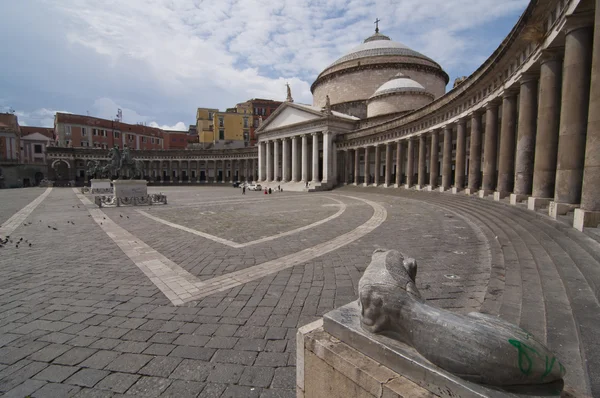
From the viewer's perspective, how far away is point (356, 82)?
Answer: 47.4 meters

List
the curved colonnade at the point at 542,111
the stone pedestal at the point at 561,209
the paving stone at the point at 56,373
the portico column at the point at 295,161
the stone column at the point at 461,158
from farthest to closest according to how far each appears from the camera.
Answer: the portico column at the point at 295,161, the stone column at the point at 461,158, the stone pedestal at the point at 561,209, the curved colonnade at the point at 542,111, the paving stone at the point at 56,373

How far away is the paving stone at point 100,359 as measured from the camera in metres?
3.23

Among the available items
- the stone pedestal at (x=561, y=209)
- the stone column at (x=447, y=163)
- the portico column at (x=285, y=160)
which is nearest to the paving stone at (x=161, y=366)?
the stone pedestal at (x=561, y=209)

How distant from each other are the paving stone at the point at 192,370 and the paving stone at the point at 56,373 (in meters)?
1.16

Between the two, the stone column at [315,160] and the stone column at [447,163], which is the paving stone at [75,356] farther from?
the stone column at [315,160]

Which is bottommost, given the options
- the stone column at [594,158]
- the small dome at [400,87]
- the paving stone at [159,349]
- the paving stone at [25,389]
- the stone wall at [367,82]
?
the paving stone at [25,389]

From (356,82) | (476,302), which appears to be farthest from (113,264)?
(356,82)

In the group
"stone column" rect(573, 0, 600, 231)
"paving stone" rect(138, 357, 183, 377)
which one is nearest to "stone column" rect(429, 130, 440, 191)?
"stone column" rect(573, 0, 600, 231)

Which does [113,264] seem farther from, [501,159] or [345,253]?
[501,159]

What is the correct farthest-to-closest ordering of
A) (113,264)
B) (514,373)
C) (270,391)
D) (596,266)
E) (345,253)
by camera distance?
(345,253)
(113,264)
(596,266)
(270,391)
(514,373)

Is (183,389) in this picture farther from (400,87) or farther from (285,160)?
(285,160)

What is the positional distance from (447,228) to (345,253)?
497 centimetres

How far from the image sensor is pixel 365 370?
1.94 m

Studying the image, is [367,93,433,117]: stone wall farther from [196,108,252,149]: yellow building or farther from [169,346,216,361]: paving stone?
[196,108,252,149]: yellow building
